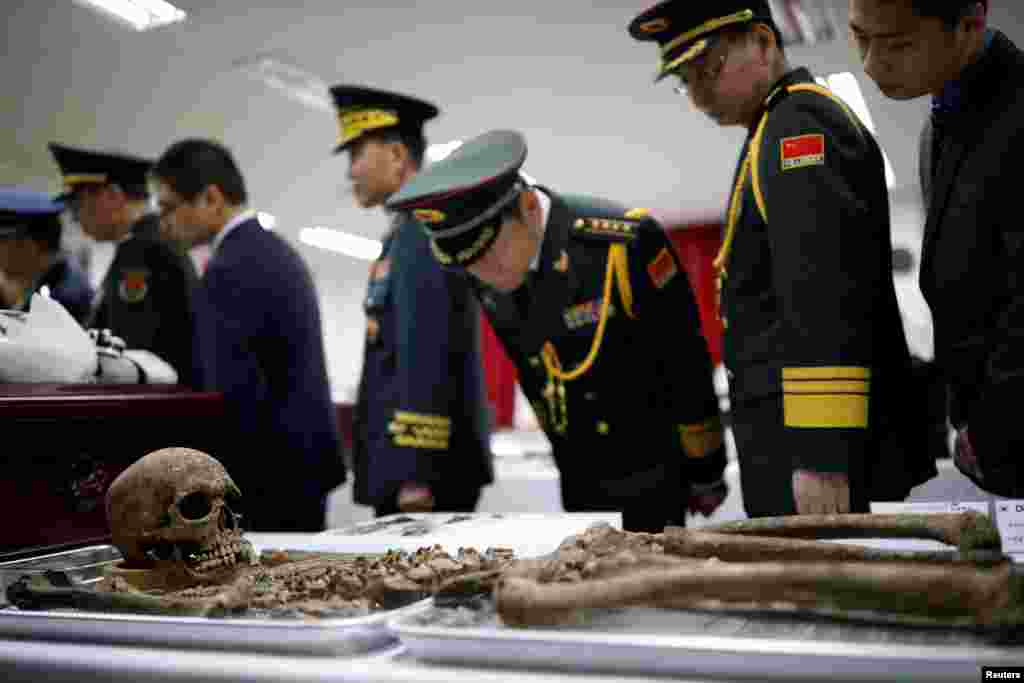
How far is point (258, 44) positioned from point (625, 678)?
3.72 m

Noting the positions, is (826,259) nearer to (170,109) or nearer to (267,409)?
(267,409)

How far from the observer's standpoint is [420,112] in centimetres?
274

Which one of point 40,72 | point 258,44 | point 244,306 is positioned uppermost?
point 258,44

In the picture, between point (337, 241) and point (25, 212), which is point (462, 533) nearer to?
point (25, 212)

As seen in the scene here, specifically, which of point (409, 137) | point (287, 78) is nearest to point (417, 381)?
point (409, 137)

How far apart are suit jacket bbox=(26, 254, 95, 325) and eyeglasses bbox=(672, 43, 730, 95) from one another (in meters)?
1.90

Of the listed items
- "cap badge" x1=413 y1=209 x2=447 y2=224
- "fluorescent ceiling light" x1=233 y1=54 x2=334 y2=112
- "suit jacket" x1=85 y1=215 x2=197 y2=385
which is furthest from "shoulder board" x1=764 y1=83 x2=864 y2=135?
"fluorescent ceiling light" x1=233 y1=54 x2=334 y2=112

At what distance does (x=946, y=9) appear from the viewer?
1299 mm

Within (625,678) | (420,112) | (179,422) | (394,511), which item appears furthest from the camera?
(420,112)

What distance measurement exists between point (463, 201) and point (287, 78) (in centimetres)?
299

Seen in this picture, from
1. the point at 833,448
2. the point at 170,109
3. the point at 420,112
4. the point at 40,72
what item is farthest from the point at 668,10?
the point at 170,109

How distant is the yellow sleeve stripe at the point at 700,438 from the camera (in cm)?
199

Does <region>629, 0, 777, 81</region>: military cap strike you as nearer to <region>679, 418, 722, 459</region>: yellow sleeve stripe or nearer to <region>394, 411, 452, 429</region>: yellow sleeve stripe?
<region>679, 418, 722, 459</region>: yellow sleeve stripe

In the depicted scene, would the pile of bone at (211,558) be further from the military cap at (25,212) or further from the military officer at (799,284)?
the military cap at (25,212)
